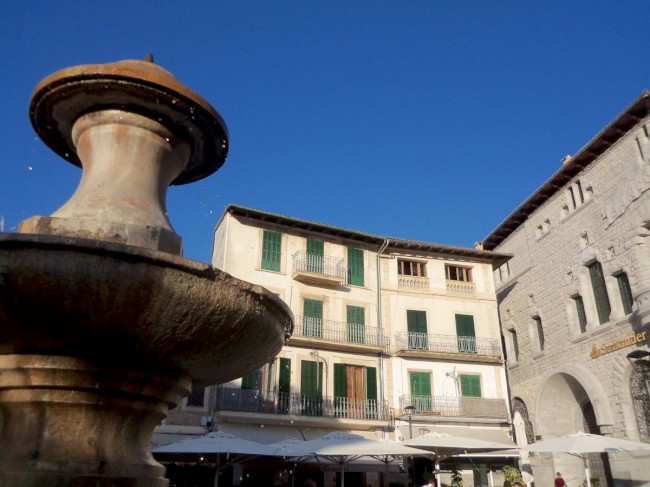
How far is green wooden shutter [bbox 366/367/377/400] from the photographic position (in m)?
21.9

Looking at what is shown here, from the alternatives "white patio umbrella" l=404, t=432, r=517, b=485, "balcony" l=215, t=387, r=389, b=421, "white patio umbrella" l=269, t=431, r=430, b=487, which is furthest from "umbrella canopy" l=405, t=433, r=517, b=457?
"balcony" l=215, t=387, r=389, b=421

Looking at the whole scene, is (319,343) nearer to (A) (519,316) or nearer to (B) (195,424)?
(B) (195,424)

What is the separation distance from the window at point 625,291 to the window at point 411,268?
26.8 ft

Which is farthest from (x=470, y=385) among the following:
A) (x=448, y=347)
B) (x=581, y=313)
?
(x=581, y=313)

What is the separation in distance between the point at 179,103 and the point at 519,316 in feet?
82.4

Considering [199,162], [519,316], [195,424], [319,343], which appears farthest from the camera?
[519,316]

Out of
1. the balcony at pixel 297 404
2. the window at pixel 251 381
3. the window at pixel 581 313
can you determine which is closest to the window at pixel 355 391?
the balcony at pixel 297 404

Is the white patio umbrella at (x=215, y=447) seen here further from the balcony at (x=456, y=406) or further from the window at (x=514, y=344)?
the window at (x=514, y=344)

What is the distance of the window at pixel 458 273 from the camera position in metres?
25.8

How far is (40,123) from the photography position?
5.41 m

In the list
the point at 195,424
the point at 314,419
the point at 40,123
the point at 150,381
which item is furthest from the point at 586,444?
the point at 40,123

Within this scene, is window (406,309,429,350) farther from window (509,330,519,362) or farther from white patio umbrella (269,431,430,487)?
white patio umbrella (269,431,430,487)

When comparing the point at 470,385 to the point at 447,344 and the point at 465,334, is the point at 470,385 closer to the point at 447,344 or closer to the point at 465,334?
the point at 447,344

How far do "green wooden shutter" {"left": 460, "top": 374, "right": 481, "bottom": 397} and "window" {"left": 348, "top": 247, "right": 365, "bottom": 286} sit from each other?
600 cm
